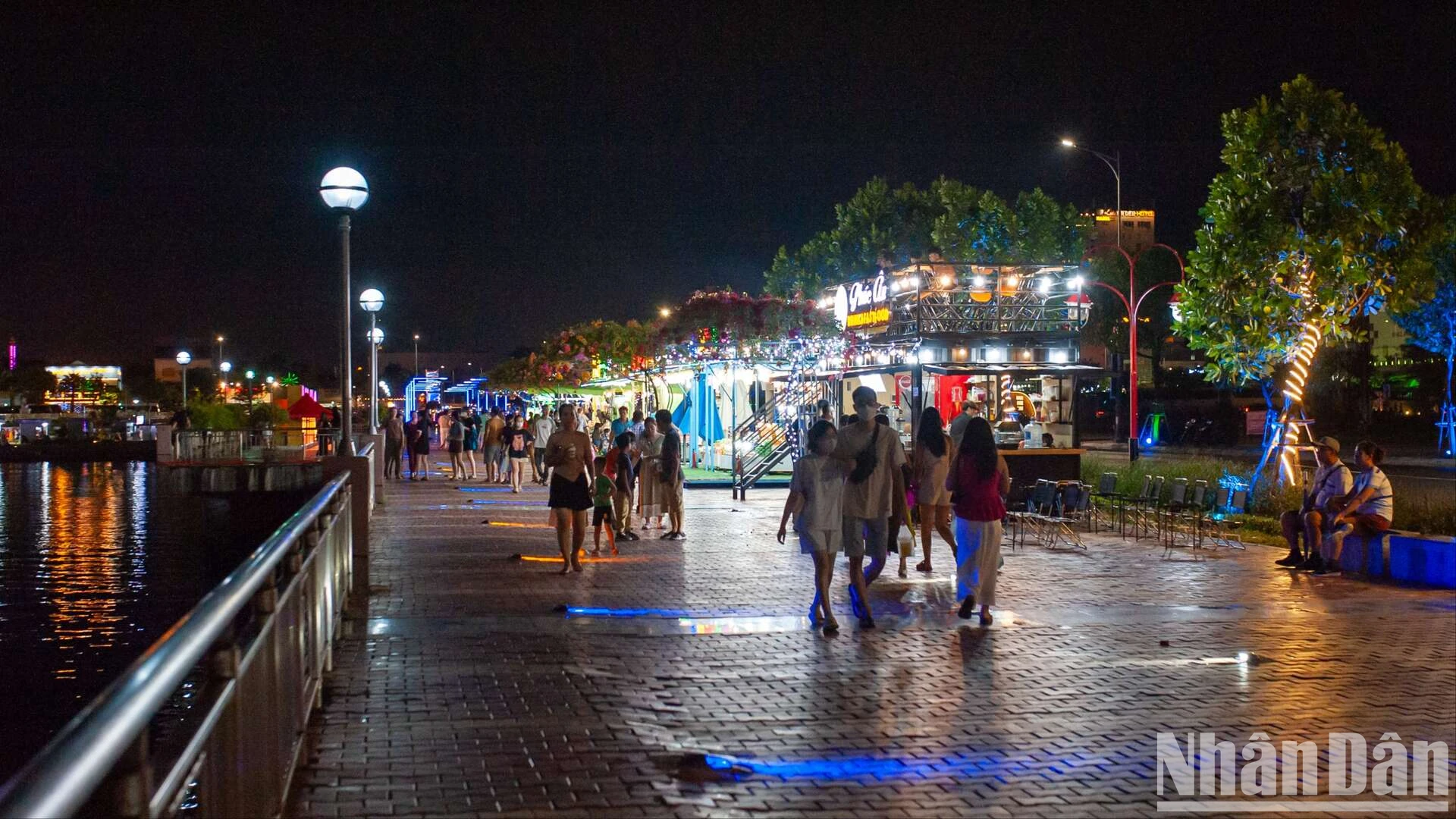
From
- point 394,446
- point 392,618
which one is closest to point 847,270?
point 394,446

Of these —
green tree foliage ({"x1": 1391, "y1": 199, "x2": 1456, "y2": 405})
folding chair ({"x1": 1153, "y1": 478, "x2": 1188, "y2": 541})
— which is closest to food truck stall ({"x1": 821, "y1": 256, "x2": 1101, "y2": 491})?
folding chair ({"x1": 1153, "y1": 478, "x2": 1188, "y2": 541})

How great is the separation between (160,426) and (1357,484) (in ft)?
127

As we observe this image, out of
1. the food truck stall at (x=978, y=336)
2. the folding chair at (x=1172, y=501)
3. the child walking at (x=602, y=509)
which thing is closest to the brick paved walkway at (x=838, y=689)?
the child walking at (x=602, y=509)

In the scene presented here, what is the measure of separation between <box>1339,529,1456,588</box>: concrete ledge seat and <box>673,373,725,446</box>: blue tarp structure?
817 inches

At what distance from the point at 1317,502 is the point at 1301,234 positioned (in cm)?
920

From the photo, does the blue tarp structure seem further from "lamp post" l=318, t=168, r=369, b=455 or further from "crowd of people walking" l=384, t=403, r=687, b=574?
"lamp post" l=318, t=168, r=369, b=455

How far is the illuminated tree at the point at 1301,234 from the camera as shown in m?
21.6

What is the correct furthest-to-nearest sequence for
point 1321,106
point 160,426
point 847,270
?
point 847,270, point 160,426, point 1321,106

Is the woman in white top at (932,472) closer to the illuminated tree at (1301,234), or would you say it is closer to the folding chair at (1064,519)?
the folding chair at (1064,519)

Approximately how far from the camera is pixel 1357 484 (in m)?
14.0

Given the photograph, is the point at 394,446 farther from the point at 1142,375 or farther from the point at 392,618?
the point at 1142,375

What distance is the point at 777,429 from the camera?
29281 mm

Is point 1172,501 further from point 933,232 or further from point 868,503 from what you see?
point 933,232

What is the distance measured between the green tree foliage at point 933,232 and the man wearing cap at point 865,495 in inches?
1930
